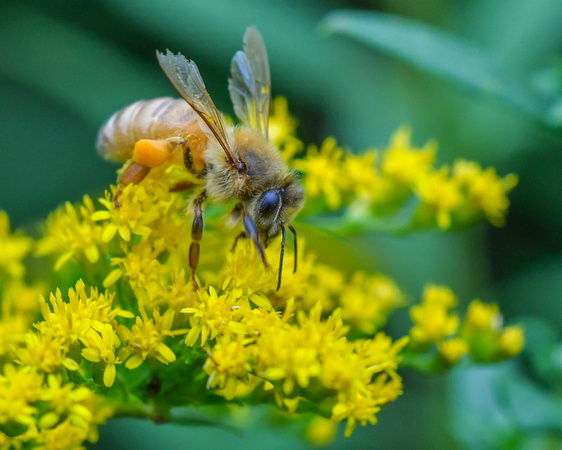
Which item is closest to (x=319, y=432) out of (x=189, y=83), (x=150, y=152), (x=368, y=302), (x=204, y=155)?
(x=368, y=302)

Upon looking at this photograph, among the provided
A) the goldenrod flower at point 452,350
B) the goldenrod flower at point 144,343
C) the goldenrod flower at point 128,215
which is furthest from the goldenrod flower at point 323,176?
the goldenrod flower at point 144,343

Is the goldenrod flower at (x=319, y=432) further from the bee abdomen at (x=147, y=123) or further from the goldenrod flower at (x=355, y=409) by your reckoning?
the bee abdomen at (x=147, y=123)

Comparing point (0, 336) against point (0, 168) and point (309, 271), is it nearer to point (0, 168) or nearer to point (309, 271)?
point (309, 271)

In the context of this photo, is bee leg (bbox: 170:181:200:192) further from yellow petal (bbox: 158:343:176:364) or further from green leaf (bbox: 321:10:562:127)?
green leaf (bbox: 321:10:562:127)

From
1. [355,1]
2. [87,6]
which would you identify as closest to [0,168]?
Answer: [87,6]

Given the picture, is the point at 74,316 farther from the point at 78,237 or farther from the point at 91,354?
the point at 78,237

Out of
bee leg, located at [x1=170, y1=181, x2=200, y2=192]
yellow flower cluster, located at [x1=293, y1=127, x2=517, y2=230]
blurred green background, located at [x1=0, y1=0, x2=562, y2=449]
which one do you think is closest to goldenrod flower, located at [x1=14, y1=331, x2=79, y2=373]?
bee leg, located at [x1=170, y1=181, x2=200, y2=192]
